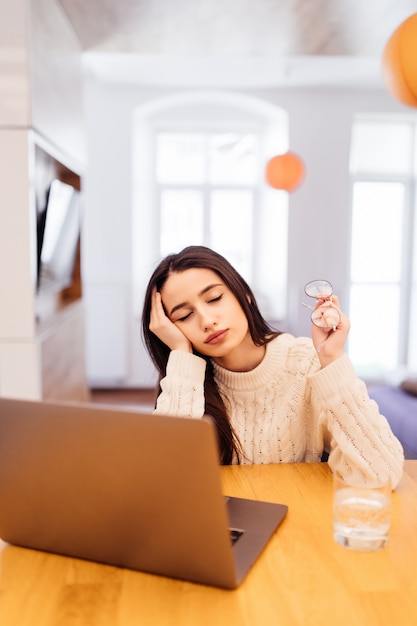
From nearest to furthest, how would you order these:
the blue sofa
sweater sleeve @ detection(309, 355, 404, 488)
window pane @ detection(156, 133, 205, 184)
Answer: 1. sweater sleeve @ detection(309, 355, 404, 488)
2. the blue sofa
3. window pane @ detection(156, 133, 205, 184)

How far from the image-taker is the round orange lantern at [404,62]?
1.97 metres

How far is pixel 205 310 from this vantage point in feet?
4.70

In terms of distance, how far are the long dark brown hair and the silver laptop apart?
22.4 inches

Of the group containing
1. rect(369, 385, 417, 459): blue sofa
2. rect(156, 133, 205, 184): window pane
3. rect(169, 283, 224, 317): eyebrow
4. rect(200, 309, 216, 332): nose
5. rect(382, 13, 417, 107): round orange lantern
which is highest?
rect(156, 133, 205, 184): window pane

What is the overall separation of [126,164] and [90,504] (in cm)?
502

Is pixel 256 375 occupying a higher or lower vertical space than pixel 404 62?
lower

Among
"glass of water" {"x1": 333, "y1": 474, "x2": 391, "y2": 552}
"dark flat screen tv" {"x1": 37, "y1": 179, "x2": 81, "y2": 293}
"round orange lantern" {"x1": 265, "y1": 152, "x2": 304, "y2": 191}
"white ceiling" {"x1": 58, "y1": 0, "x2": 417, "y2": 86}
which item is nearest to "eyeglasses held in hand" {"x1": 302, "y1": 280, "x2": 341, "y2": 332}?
"glass of water" {"x1": 333, "y1": 474, "x2": 391, "y2": 552}

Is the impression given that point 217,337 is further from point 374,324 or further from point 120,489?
point 374,324

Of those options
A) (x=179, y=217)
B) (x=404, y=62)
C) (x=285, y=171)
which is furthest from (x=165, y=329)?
(x=179, y=217)

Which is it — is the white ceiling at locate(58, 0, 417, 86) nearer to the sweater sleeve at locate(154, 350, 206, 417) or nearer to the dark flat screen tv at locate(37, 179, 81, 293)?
the dark flat screen tv at locate(37, 179, 81, 293)

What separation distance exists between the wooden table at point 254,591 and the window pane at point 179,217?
5.18m

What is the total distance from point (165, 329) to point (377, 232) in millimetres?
5102

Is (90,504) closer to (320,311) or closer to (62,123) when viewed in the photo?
(320,311)

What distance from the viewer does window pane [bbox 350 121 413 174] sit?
6.03 meters
